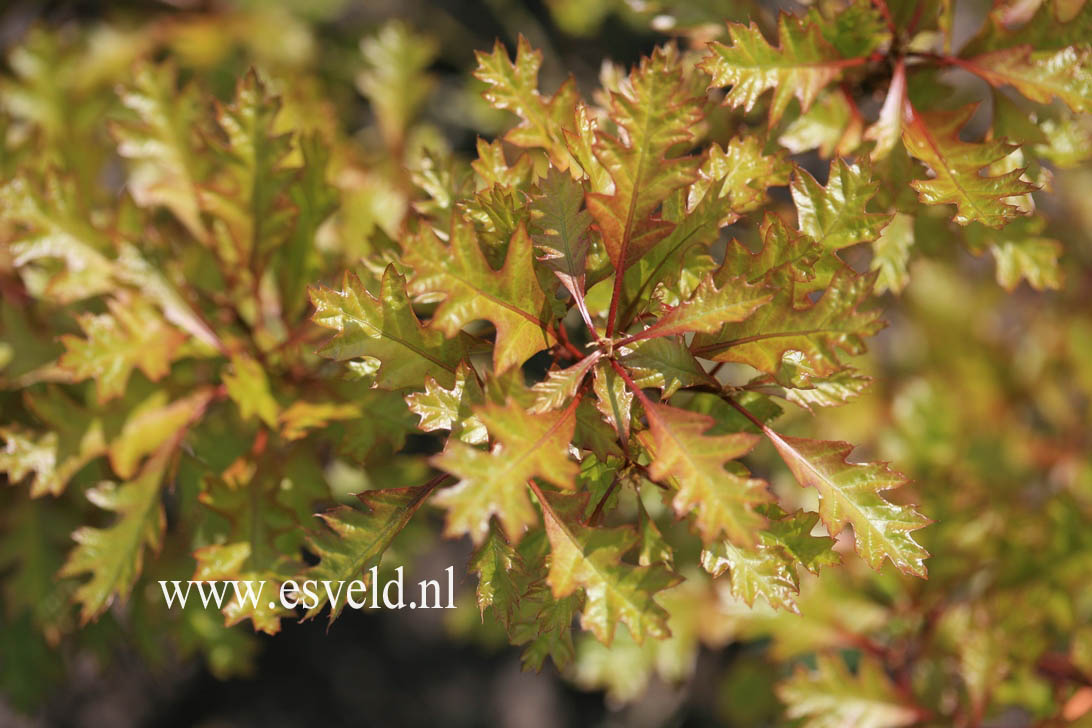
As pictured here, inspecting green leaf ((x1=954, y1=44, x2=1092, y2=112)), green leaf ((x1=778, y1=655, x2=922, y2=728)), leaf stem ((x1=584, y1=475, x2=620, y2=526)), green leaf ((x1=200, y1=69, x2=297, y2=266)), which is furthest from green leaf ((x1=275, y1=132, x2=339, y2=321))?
green leaf ((x1=778, y1=655, x2=922, y2=728))

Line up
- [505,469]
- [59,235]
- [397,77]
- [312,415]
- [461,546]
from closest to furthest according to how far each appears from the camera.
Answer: [505,469], [312,415], [59,235], [397,77], [461,546]

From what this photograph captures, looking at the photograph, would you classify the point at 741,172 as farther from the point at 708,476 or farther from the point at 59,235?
the point at 59,235

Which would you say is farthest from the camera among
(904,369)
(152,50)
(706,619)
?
(904,369)

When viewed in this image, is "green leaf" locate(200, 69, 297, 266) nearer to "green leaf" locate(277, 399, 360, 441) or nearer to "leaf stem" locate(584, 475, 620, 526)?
"green leaf" locate(277, 399, 360, 441)

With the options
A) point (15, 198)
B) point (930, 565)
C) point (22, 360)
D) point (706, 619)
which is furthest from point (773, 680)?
point (15, 198)

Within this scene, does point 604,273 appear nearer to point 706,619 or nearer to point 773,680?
point 706,619

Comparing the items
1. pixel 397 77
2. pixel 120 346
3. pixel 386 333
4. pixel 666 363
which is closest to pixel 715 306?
pixel 666 363
